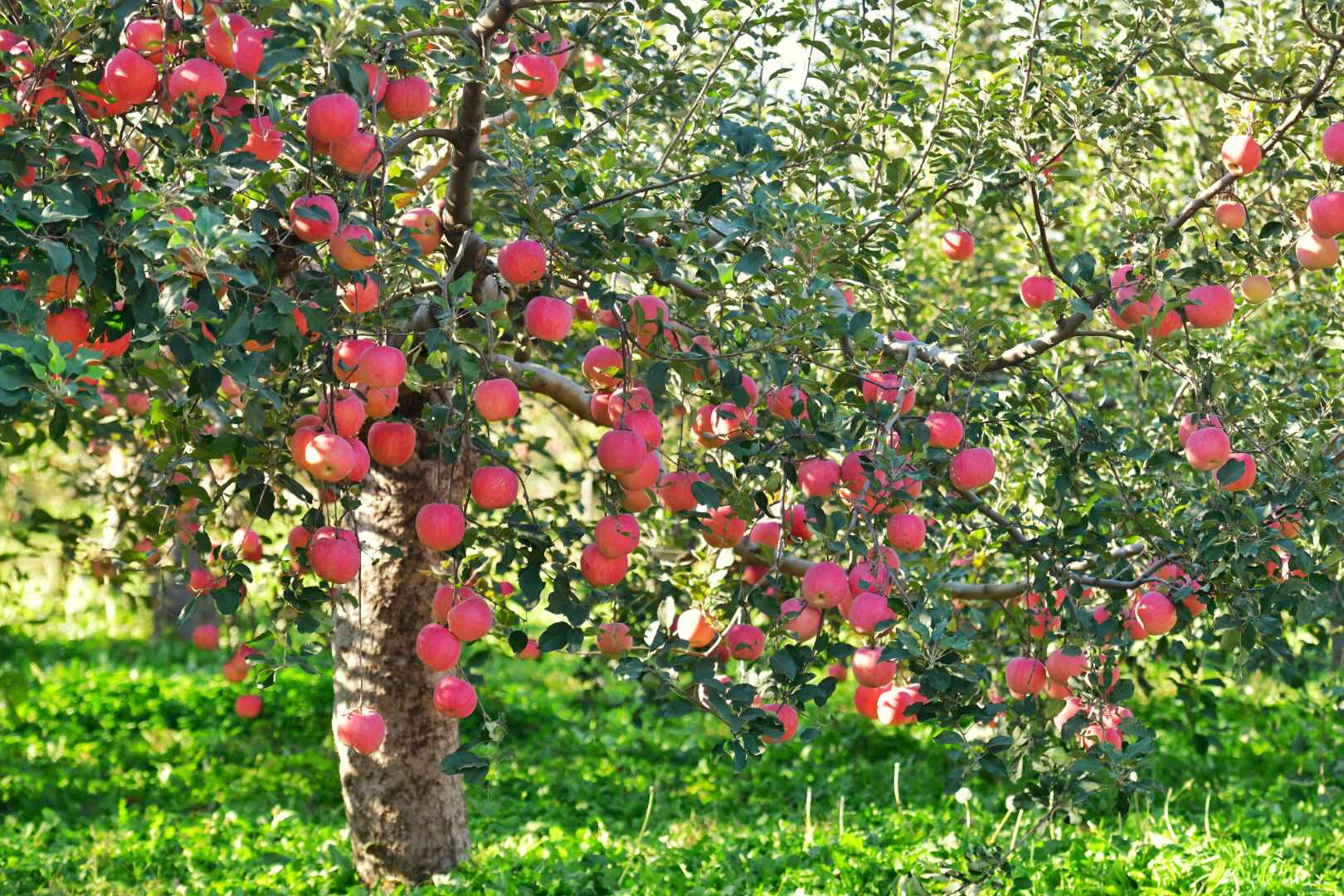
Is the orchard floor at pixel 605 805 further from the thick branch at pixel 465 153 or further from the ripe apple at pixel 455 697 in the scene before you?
the thick branch at pixel 465 153

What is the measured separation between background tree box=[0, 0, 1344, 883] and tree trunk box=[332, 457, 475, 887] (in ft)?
0.05

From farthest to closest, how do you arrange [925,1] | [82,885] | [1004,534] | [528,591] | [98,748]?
[98,748] < [82,885] < [1004,534] < [925,1] < [528,591]

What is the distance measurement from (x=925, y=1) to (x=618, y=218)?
1351mm

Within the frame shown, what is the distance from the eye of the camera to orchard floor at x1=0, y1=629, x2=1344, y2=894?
361 cm

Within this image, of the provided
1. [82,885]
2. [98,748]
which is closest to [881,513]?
[82,885]

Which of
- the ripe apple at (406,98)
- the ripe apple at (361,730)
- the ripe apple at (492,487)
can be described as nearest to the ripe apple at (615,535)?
the ripe apple at (492,487)

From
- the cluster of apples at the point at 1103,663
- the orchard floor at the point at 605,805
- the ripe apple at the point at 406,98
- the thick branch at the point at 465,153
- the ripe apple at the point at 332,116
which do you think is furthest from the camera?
the orchard floor at the point at 605,805

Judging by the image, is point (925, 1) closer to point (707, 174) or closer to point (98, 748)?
point (707, 174)

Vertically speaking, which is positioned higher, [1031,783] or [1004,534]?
[1004,534]

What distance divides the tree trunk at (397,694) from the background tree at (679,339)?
1 centimetres

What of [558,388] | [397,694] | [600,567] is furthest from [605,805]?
[600,567]

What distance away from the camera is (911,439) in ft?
8.11

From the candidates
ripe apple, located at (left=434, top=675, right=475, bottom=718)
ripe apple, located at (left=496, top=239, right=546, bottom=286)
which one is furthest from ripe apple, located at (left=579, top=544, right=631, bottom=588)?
ripe apple, located at (left=496, top=239, right=546, bottom=286)

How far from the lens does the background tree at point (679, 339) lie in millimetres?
2109
